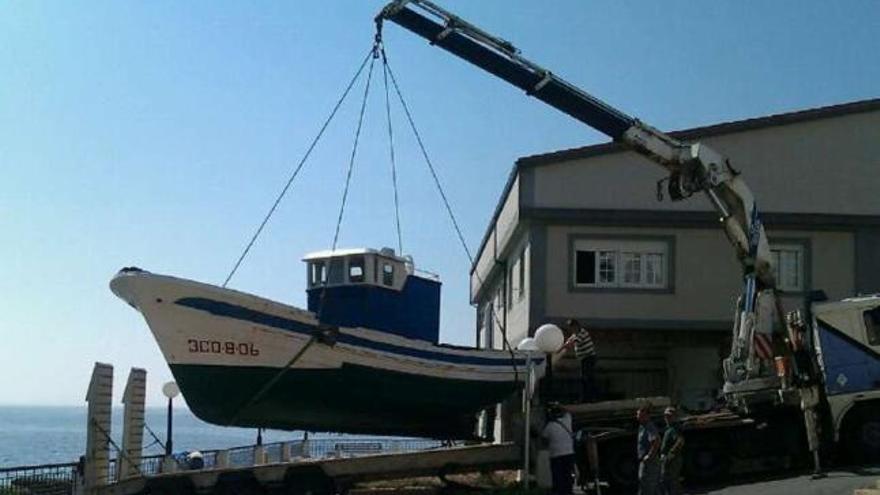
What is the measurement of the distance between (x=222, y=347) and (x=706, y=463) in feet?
26.3

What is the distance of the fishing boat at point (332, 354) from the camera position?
17781 mm

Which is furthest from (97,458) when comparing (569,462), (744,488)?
(744,488)

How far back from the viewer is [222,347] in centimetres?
1784

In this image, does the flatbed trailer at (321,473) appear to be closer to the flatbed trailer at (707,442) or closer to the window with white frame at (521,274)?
the flatbed trailer at (707,442)

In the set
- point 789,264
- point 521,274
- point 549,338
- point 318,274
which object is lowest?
point 549,338

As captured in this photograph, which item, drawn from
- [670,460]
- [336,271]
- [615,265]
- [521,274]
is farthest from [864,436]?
[521,274]

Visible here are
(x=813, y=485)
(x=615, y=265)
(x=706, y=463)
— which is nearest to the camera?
(x=813, y=485)

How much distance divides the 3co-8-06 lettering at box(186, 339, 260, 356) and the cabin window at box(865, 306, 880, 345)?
32.2ft

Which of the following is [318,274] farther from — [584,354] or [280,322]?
[584,354]

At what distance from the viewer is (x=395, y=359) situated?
19109 millimetres

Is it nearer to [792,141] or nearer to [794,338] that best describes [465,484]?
[794,338]

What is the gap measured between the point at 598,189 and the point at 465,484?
9.79 metres

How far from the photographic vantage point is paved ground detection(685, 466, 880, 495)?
16.0 metres

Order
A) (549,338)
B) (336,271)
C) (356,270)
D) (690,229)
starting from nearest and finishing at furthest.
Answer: (549,338), (356,270), (336,271), (690,229)
